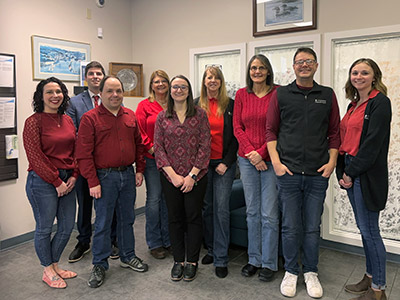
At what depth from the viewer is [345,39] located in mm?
3107

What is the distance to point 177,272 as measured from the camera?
2672 millimetres

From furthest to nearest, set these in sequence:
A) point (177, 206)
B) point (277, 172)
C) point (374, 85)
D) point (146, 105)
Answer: point (146, 105) → point (177, 206) → point (277, 172) → point (374, 85)

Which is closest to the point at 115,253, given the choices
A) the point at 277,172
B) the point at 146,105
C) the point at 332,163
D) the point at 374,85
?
the point at 146,105

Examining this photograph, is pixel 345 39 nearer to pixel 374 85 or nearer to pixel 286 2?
pixel 286 2

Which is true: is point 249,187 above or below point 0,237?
above

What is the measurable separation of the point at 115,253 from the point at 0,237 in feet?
3.72

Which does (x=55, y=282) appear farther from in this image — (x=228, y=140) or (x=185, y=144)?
(x=228, y=140)

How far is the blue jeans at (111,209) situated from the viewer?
101 inches

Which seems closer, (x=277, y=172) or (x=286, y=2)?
(x=277, y=172)

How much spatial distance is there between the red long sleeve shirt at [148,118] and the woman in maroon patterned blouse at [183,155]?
39cm

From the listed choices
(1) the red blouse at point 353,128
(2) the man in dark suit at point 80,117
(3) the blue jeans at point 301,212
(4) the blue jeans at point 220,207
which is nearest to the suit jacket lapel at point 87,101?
(2) the man in dark suit at point 80,117

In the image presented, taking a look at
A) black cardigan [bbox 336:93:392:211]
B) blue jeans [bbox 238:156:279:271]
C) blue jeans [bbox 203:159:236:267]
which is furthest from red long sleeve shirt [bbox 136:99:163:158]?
black cardigan [bbox 336:93:392:211]

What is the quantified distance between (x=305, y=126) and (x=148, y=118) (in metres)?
1.32

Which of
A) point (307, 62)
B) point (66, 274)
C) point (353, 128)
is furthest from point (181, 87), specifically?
point (66, 274)
